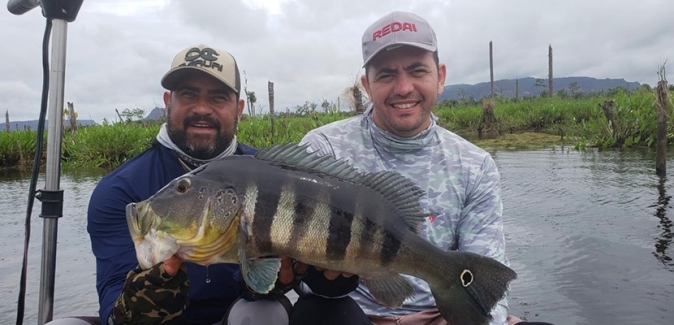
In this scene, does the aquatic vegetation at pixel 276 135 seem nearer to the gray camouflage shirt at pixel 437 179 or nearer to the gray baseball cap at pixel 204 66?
the gray baseball cap at pixel 204 66

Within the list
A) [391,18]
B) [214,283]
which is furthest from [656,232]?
[214,283]

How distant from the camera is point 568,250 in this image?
18.9ft

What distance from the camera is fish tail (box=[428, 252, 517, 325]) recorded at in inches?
87.7

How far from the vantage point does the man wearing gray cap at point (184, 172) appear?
2.76m

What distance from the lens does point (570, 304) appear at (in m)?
4.42

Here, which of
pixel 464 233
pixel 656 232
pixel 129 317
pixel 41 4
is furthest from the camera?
pixel 656 232

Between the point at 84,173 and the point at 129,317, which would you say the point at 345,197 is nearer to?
the point at 129,317

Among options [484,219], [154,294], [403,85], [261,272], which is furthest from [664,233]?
[154,294]

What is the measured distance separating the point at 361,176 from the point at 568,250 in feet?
14.0

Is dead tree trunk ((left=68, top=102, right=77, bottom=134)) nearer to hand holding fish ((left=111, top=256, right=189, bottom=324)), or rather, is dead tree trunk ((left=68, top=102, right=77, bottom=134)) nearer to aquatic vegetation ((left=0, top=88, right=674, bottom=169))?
aquatic vegetation ((left=0, top=88, right=674, bottom=169))

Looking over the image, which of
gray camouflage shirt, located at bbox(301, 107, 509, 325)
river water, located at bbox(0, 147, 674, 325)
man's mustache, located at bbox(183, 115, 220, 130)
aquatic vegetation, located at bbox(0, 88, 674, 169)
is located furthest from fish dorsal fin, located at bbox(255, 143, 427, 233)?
aquatic vegetation, located at bbox(0, 88, 674, 169)

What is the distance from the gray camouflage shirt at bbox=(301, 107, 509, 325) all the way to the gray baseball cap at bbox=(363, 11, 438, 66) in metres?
0.45

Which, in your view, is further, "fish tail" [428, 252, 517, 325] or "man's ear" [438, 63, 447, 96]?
"man's ear" [438, 63, 447, 96]

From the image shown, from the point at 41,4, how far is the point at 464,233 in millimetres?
2388
